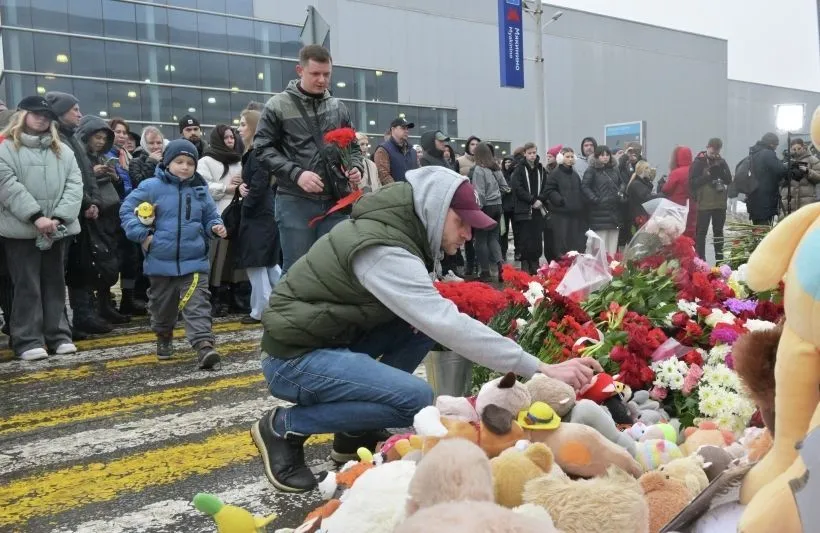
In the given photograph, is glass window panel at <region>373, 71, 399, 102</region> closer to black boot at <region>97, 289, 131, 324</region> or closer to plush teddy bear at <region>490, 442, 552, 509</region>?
black boot at <region>97, 289, 131, 324</region>

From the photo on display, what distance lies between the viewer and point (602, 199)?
10.3 meters

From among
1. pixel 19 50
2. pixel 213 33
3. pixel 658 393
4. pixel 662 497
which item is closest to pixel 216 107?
pixel 213 33

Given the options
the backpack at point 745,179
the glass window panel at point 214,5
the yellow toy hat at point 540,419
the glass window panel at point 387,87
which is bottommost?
the yellow toy hat at point 540,419

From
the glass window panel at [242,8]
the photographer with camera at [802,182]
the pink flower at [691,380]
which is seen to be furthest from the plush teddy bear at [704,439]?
the glass window panel at [242,8]

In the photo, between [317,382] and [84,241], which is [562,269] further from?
[84,241]

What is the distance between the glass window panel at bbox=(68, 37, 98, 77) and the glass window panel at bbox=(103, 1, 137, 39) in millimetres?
799

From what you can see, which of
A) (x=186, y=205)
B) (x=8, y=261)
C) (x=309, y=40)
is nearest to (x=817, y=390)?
(x=186, y=205)

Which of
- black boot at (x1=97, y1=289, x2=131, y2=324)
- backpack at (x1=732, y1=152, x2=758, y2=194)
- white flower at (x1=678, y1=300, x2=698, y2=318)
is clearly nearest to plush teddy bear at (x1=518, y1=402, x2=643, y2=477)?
white flower at (x1=678, y1=300, x2=698, y2=318)

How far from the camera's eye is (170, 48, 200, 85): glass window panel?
26062 millimetres

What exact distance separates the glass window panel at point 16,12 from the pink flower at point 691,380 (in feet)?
82.7

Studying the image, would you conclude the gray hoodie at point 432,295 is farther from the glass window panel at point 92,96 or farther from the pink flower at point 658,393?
the glass window panel at point 92,96

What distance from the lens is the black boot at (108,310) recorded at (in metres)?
7.71

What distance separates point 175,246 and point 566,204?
6.22m

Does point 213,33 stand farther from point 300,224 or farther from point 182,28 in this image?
point 300,224
